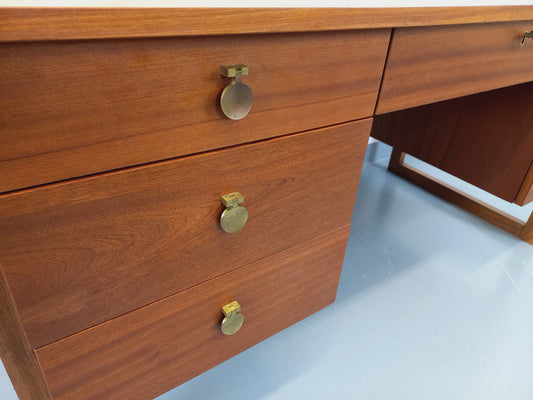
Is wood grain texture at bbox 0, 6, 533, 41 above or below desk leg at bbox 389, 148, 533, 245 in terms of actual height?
below

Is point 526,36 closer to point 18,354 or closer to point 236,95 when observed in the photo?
point 236,95

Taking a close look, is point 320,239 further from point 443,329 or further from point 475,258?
point 475,258

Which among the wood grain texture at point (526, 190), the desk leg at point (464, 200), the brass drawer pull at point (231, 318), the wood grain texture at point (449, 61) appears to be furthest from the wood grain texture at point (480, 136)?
the brass drawer pull at point (231, 318)

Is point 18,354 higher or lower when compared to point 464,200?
lower

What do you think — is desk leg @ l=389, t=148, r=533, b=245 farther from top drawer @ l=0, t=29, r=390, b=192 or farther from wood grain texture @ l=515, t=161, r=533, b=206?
top drawer @ l=0, t=29, r=390, b=192

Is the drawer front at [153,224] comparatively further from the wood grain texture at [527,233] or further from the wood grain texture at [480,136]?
the wood grain texture at [527,233]

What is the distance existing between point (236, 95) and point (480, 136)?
0.93 meters

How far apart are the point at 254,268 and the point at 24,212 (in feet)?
0.98

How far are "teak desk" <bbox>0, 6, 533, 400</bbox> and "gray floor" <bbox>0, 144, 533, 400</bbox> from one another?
0.17 metres

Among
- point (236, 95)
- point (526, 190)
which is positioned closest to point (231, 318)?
Answer: point (236, 95)

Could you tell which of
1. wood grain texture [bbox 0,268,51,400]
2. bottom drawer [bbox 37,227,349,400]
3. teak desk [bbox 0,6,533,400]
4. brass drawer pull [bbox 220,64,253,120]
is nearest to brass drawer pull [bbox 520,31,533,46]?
teak desk [bbox 0,6,533,400]

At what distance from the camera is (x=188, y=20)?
0.32 m

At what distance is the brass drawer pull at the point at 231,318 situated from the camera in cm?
54

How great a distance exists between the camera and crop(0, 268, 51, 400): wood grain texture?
0.38 meters
